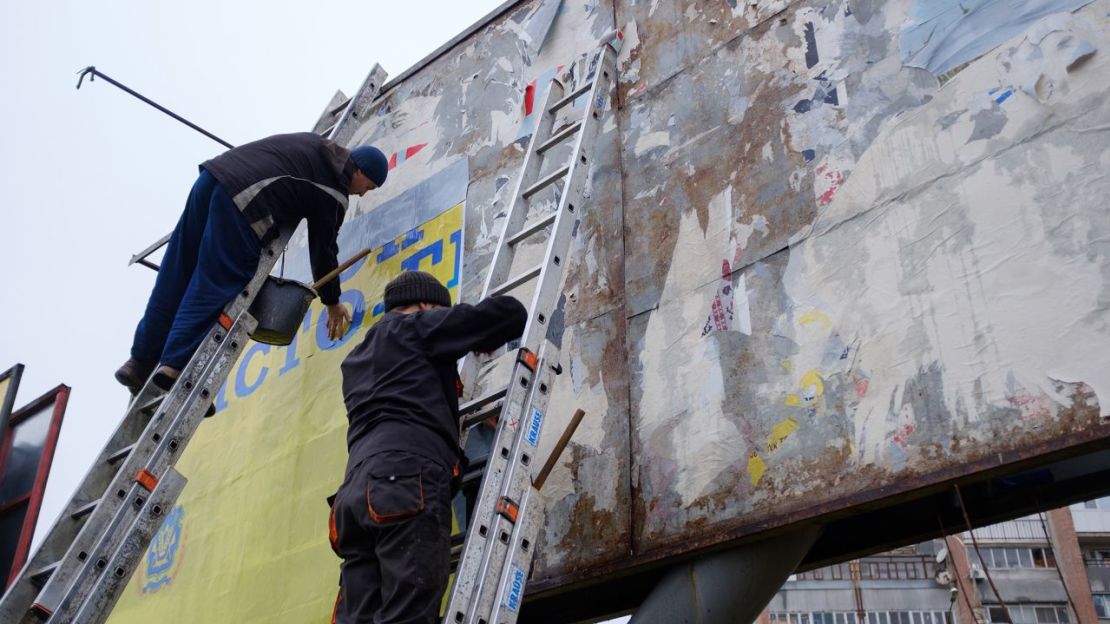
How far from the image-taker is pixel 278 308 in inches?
192

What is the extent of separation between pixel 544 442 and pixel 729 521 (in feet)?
3.33

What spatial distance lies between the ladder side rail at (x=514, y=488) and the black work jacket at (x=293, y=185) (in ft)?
6.09

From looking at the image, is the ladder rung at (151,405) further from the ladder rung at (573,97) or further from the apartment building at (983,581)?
the apartment building at (983,581)

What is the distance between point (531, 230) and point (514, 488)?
1.29 meters

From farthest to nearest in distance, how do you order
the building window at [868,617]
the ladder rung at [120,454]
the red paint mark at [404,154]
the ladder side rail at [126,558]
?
the building window at [868,617]
the red paint mark at [404,154]
the ladder rung at [120,454]
the ladder side rail at [126,558]

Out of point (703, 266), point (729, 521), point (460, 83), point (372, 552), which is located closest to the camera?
point (372, 552)

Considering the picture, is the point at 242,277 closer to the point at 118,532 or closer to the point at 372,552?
the point at 118,532

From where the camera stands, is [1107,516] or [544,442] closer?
[544,442]

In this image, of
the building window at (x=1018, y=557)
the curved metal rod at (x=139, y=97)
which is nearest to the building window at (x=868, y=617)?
the building window at (x=1018, y=557)

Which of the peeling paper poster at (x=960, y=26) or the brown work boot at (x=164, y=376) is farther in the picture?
the brown work boot at (x=164, y=376)

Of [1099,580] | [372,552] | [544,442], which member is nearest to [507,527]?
[372,552]

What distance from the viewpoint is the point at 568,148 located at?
5.21 metres

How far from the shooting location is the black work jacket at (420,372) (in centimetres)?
333

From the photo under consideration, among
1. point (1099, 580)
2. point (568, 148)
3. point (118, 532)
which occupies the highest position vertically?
point (1099, 580)
